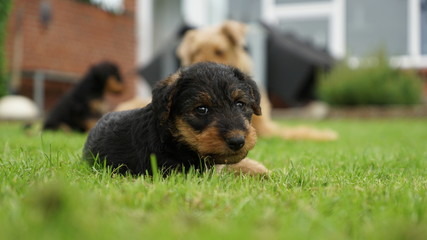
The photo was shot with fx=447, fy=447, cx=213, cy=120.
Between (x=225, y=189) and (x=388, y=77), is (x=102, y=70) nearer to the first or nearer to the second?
(x=225, y=189)

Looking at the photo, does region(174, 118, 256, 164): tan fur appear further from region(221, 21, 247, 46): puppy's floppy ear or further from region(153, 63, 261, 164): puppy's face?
region(221, 21, 247, 46): puppy's floppy ear

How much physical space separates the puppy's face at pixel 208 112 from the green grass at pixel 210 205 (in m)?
0.19

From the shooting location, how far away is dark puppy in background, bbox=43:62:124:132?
7574 mm

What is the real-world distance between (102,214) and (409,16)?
59.7 ft

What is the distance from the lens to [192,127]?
9.02 ft

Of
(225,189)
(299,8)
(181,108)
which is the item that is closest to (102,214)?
(225,189)

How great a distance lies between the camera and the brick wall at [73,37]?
1223 centimetres

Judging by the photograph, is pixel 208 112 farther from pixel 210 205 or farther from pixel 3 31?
pixel 3 31

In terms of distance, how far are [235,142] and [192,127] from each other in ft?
1.07

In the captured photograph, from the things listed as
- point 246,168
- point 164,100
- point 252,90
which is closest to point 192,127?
point 164,100

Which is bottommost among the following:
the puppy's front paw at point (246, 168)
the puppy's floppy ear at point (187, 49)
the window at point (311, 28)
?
the puppy's front paw at point (246, 168)

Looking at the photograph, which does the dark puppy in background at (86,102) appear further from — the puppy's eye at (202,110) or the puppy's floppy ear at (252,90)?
the puppy's eye at (202,110)

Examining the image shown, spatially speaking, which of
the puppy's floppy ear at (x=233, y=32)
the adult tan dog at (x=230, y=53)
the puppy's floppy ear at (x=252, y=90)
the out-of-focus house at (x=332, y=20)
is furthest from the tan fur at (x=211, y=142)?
the out-of-focus house at (x=332, y=20)

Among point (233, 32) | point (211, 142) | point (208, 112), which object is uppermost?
point (233, 32)
